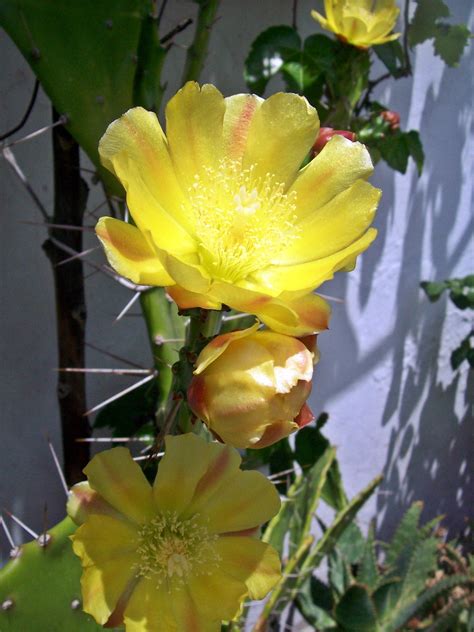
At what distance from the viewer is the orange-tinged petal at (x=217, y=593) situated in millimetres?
512

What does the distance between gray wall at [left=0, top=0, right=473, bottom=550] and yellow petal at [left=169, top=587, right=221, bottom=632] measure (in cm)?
71

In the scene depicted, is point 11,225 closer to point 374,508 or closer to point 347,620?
point 347,620

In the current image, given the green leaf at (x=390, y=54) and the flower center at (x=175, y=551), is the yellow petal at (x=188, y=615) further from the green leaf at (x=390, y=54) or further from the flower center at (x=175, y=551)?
the green leaf at (x=390, y=54)

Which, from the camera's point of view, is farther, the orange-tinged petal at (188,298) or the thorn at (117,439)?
the thorn at (117,439)

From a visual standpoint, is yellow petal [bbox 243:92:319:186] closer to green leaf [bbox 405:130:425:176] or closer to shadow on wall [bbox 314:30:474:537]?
green leaf [bbox 405:130:425:176]

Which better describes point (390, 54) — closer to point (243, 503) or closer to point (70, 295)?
point (70, 295)

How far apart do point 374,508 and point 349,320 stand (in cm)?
61

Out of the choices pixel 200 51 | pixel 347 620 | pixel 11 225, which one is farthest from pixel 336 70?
pixel 347 620

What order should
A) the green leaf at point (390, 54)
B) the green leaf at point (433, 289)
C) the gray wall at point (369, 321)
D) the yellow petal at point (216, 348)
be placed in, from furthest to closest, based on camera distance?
the green leaf at point (433, 289)
the green leaf at point (390, 54)
the gray wall at point (369, 321)
the yellow petal at point (216, 348)

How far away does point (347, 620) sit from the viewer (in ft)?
4.22

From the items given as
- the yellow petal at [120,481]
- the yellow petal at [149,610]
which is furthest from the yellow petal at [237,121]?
the yellow petal at [149,610]

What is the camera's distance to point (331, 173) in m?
0.50

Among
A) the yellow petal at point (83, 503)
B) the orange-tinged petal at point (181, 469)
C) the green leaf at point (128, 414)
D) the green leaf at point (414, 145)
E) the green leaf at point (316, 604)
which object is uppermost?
the green leaf at point (414, 145)

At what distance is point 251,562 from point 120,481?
0.40 ft
